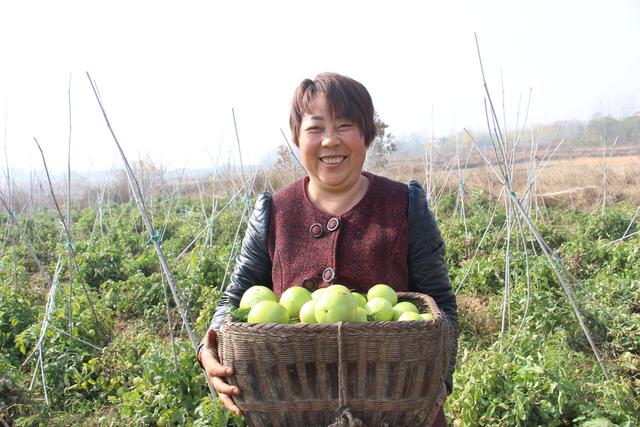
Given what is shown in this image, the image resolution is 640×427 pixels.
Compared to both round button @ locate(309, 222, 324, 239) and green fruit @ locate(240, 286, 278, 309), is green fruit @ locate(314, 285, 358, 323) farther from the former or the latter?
round button @ locate(309, 222, 324, 239)

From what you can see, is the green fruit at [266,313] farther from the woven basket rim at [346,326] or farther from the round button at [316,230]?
the round button at [316,230]

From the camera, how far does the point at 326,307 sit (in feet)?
3.94

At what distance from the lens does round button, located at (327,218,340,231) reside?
5.30ft

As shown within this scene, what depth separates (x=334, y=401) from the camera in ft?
4.00

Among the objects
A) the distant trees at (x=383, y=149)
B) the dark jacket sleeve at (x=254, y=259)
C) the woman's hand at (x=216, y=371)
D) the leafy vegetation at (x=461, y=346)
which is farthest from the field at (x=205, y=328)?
the distant trees at (x=383, y=149)

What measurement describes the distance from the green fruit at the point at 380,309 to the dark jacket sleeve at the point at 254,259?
51 centimetres

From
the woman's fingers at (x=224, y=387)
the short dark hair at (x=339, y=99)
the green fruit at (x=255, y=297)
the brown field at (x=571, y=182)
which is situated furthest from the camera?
the brown field at (x=571, y=182)

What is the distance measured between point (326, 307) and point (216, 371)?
341 millimetres

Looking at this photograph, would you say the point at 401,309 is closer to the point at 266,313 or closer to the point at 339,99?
the point at 266,313

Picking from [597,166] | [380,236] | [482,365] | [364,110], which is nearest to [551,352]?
[482,365]

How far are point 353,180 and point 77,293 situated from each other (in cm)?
403

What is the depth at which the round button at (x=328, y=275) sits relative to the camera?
157 centimetres

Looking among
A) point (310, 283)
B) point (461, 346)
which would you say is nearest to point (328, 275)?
point (310, 283)

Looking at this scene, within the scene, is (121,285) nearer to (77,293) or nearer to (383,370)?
(77,293)
